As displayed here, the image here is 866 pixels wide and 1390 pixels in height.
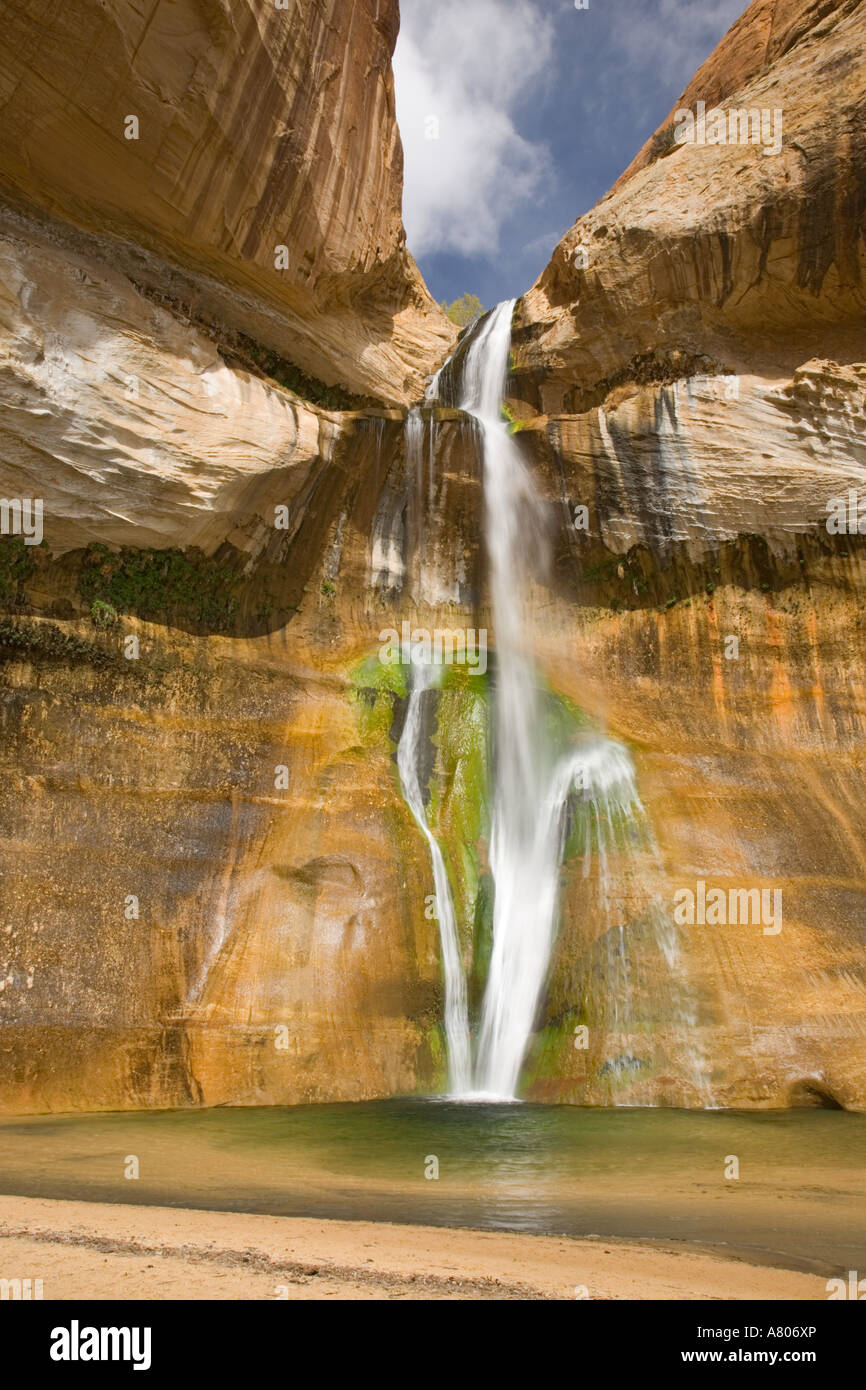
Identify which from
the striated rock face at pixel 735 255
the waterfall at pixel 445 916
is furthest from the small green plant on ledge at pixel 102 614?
the striated rock face at pixel 735 255

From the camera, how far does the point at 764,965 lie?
37.3 ft

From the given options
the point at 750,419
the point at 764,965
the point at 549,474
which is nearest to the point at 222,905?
the point at 764,965

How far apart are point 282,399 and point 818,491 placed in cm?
927

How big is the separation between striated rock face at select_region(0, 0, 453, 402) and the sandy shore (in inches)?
480

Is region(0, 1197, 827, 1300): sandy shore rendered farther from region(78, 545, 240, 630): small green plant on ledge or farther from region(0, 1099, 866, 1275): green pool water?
region(78, 545, 240, 630): small green plant on ledge

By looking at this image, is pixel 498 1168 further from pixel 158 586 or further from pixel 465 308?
pixel 465 308

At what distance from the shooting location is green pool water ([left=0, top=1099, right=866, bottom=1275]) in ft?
17.9

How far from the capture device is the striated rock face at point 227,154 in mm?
Result: 11242

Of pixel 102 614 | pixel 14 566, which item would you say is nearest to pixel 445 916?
pixel 102 614

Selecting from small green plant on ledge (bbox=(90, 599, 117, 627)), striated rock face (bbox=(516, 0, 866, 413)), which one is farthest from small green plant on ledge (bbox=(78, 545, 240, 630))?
striated rock face (bbox=(516, 0, 866, 413))

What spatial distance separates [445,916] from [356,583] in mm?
6507

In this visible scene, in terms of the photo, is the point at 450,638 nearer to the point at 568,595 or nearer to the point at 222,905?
the point at 568,595
